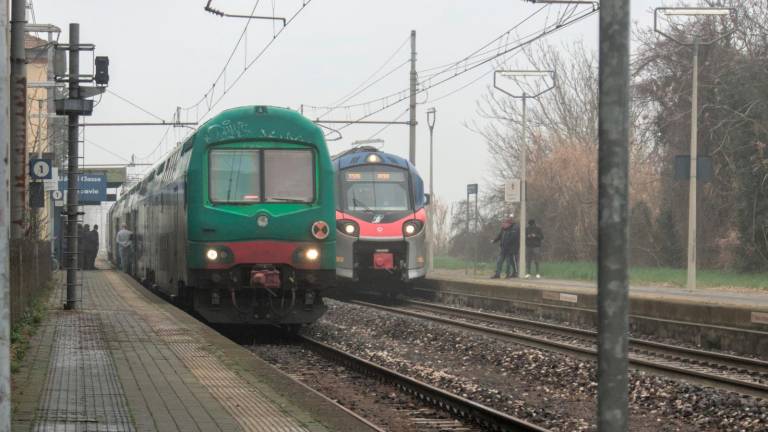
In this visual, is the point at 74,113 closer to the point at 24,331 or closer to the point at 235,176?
the point at 235,176

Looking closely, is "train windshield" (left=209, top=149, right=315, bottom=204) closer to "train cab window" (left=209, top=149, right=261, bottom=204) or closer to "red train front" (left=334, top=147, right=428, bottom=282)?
"train cab window" (left=209, top=149, right=261, bottom=204)

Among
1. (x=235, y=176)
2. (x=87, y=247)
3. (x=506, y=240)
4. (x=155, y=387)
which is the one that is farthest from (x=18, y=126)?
(x=87, y=247)

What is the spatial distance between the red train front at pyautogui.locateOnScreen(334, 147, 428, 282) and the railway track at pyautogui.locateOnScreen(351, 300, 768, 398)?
2.92 meters

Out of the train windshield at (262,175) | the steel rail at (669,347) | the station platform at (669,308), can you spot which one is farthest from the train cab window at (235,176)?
the station platform at (669,308)

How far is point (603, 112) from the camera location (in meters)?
3.59

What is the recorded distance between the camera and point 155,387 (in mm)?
9867

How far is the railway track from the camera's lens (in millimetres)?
11898

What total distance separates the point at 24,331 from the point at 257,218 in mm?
3500

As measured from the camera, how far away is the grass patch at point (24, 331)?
455 inches

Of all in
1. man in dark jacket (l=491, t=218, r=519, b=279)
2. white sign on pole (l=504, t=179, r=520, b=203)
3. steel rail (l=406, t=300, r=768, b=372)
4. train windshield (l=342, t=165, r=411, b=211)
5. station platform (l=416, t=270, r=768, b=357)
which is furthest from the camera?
white sign on pole (l=504, t=179, r=520, b=203)

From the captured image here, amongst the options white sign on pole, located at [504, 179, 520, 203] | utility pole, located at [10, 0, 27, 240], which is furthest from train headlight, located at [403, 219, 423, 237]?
utility pole, located at [10, 0, 27, 240]

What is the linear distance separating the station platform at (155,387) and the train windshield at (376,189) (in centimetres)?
909

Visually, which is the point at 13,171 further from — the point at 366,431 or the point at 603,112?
the point at 603,112

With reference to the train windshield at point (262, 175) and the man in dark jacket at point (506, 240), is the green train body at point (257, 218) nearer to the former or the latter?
the train windshield at point (262, 175)
